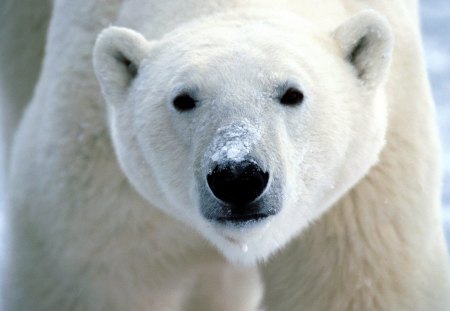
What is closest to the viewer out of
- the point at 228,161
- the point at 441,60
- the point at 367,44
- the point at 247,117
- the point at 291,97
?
the point at 228,161

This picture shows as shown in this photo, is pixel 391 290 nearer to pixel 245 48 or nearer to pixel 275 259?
pixel 275 259

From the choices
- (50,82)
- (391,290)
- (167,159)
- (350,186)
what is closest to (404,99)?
(350,186)

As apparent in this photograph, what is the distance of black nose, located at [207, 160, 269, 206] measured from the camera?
280 centimetres

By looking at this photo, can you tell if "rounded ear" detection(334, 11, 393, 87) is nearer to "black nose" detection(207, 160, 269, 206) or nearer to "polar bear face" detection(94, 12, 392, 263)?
"polar bear face" detection(94, 12, 392, 263)

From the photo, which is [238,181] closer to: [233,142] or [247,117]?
[233,142]

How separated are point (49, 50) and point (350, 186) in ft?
4.21

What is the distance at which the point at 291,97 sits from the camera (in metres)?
3.10

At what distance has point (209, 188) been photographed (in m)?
2.95

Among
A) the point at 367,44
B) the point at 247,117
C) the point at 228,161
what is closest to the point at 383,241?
the point at 367,44

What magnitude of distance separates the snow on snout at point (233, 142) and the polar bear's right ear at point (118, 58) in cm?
55

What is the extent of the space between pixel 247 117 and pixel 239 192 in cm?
22

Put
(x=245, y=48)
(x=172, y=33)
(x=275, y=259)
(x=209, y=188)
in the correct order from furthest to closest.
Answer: (x=275, y=259) → (x=172, y=33) → (x=245, y=48) → (x=209, y=188)

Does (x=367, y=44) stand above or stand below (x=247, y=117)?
above

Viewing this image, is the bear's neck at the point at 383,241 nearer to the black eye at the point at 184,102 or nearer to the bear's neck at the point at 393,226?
the bear's neck at the point at 393,226
